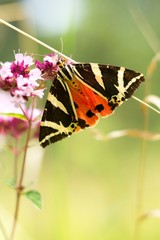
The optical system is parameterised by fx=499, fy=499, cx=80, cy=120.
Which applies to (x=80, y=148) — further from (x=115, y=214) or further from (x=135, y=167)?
(x=115, y=214)

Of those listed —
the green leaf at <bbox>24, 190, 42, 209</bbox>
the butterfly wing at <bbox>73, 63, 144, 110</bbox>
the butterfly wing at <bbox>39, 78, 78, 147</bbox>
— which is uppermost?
the butterfly wing at <bbox>73, 63, 144, 110</bbox>

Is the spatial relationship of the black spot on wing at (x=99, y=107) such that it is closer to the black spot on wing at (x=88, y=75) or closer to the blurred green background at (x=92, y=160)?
the black spot on wing at (x=88, y=75)

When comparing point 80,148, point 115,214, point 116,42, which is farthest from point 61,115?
point 116,42

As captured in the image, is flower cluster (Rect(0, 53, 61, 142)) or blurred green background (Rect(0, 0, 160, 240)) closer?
flower cluster (Rect(0, 53, 61, 142))

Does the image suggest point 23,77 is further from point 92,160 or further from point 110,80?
point 92,160

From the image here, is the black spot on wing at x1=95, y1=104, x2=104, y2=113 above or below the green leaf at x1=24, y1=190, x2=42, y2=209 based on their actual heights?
above

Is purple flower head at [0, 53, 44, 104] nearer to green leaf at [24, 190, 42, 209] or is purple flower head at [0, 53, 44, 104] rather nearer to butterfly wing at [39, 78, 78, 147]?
butterfly wing at [39, 78, 78, 147]

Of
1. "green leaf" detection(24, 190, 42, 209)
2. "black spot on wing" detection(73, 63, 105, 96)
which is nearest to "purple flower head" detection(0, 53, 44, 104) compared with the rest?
"black spot on wing" detection(73, 63, 105, 96)

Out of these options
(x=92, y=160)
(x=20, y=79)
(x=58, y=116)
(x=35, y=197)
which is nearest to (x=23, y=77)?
(x=20, y=79)
